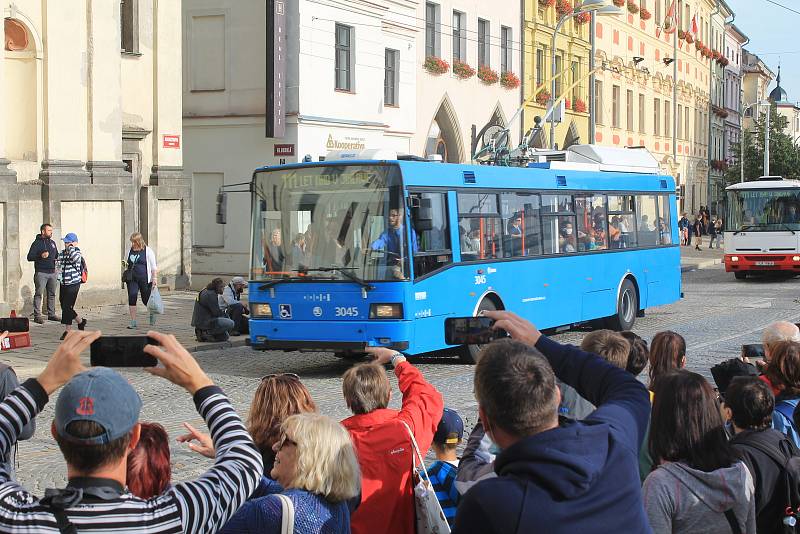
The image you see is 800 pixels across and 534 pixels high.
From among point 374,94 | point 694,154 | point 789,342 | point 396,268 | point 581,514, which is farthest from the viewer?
point 694,154

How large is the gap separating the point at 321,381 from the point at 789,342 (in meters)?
9.58

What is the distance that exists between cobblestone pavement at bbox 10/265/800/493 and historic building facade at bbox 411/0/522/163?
10959mm

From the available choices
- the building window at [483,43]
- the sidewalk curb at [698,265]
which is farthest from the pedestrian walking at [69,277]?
the sidewalk curb at [698,265]

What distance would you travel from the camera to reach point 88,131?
78.6 feet

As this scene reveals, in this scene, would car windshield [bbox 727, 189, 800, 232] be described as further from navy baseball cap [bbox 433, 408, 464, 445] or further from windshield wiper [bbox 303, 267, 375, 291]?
navy baseball cap [bbox 433, 408, 464, 445]

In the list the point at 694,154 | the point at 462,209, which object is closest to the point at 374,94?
the point at 462,209

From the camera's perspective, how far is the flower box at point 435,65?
36312mm

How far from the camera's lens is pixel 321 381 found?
1526 centimetres

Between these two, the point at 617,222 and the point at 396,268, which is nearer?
the point at 396,268

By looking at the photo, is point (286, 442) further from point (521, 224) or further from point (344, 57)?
point (344, 57)

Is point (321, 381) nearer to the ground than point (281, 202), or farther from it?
nearer to the ground

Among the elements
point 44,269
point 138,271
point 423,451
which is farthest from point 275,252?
point 423,451

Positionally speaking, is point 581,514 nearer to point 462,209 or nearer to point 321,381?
point 321,381

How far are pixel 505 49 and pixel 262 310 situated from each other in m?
28.8
